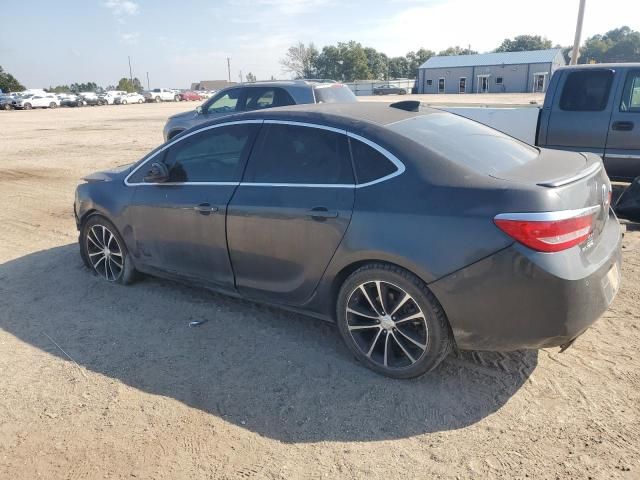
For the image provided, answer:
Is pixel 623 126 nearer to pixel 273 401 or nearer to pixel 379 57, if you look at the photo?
pixel 273 401

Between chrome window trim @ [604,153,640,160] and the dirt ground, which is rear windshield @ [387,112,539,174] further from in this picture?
chrome window trim @ [604,153,640,160]

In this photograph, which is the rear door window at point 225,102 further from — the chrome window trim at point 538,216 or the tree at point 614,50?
the tree at point 614,50

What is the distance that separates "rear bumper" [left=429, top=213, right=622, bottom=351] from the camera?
8.98 feet

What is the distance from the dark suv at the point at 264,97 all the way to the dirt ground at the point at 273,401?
5670mm

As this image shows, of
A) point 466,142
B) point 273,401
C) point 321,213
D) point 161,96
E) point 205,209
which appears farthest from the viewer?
point 161,96

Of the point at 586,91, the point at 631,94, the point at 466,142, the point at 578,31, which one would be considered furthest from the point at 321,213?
the point at 578,31

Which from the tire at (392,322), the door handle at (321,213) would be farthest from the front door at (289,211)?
the tire at (392,322)

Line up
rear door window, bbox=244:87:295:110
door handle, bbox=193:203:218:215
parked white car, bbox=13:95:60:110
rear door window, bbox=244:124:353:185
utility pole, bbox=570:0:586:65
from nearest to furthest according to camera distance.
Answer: rear door window, bbox=244:124:353:185 < door handle, bbox=193:203:218:215 < rear door window, bbox=244:87:295:110 < utility pole, bbox=570:0:586:65 < parked white car, bbox=13:95:60:110

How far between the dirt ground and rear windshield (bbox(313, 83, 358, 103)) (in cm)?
560

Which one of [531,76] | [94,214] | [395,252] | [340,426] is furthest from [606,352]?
[531,76]

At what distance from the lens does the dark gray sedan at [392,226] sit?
2799mm

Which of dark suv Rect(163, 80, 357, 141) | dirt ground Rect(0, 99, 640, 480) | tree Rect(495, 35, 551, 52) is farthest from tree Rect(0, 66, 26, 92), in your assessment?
tree Rect(495, 35, 551, 52)

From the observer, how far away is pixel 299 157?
3656 millimetres

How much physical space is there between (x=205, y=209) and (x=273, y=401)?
63.7 inches
